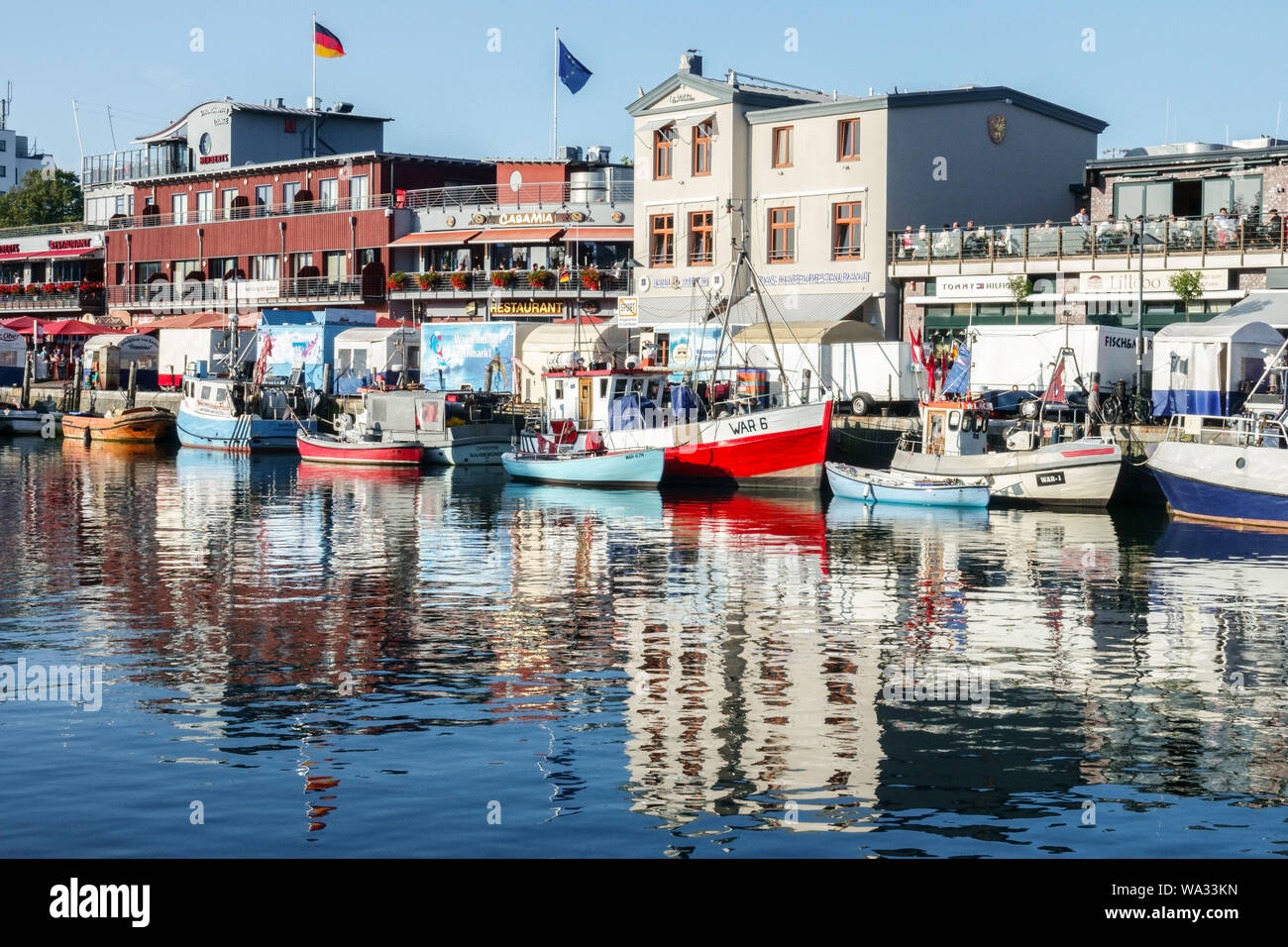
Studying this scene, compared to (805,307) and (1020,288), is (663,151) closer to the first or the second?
(805,307)

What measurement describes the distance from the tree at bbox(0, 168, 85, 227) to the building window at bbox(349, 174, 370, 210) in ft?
150

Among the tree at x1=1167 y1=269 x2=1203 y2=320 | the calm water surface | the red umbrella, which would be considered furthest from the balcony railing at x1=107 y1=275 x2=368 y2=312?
the calm water surface

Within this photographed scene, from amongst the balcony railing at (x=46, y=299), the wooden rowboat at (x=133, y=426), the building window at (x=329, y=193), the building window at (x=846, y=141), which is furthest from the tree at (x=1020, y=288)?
the balcony railing at (x=46, y=299)

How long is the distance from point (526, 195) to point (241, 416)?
76.0 feet

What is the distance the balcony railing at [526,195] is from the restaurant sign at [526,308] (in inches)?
200

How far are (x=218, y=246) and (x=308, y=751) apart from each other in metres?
84.9

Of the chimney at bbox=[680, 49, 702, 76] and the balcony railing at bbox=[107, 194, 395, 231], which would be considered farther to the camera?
the balcony railing at bbox=[107, 194, 395, 231]

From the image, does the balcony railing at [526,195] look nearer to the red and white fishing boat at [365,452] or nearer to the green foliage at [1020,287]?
the red and white fishing boat at [365,452]

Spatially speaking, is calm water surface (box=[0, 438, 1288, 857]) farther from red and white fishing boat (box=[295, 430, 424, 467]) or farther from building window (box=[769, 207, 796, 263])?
building window (box=[769, 207, 796, 263])

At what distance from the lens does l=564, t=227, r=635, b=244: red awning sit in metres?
77.2

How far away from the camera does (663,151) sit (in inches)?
2677

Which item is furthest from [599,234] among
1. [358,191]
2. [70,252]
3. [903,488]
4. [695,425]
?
[70,252]
